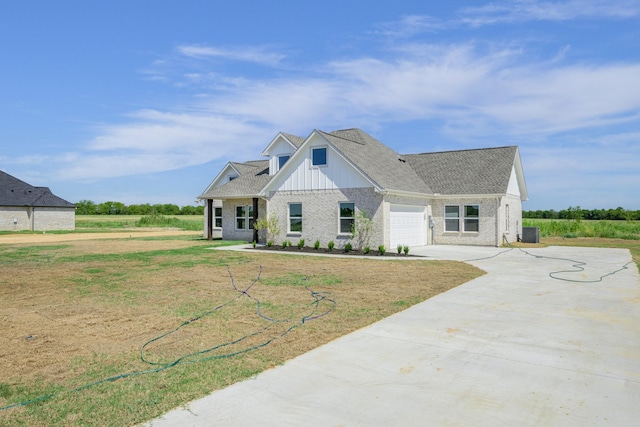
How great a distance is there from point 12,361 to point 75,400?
1.93 meters

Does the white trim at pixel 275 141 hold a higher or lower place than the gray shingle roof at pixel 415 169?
higher

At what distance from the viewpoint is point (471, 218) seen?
24.0 metres

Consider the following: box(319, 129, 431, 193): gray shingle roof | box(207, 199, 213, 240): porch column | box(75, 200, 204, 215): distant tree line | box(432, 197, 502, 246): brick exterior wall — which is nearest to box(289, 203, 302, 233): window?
box(319, 129, 431, 193): gray shingle roof

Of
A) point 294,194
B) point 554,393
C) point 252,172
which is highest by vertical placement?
point 252,172

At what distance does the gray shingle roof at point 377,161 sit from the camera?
20.8 m

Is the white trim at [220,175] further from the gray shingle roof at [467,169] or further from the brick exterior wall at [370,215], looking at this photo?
the gray shingle roof at [467,169]

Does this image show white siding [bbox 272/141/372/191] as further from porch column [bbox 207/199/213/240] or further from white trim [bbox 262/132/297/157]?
porch column [bbox 207/199/213/240]

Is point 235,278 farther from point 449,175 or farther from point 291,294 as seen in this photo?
point 449,175

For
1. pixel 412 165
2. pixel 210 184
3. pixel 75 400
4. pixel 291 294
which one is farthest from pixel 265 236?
pixel 75 400

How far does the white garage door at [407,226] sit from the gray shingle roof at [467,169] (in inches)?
91.8

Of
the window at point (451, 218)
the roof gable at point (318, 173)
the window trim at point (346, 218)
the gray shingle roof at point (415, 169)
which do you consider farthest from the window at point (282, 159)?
the window at point (451, 218)

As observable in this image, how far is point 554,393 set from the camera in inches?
176

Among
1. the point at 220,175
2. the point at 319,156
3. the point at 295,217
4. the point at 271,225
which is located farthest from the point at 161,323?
the point at 220,175

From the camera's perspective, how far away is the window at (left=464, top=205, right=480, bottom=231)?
2389 centimetres
